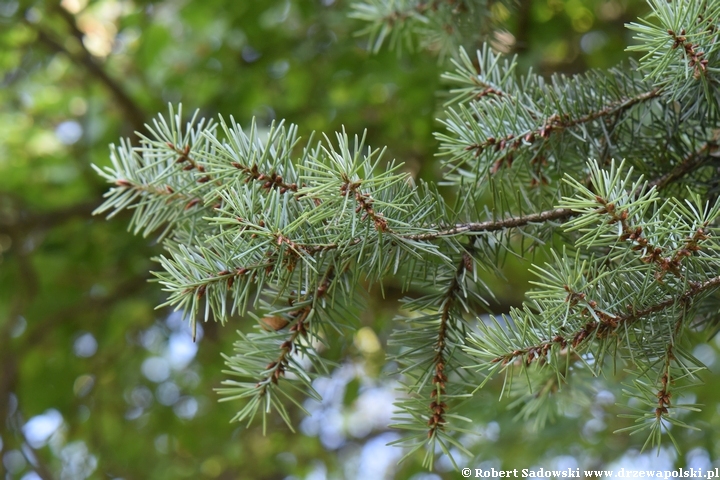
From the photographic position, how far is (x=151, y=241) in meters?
1.29

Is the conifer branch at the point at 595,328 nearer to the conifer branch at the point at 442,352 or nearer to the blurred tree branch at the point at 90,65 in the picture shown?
the conifer branch at the point at 442,352

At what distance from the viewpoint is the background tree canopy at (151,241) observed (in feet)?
4.09

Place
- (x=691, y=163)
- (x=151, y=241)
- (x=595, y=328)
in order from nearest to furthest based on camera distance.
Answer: (x=595, y=328) → (x=691, y=163) → (x=151, y=241)

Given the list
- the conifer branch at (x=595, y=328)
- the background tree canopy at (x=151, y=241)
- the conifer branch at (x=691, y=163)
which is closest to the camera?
the conifer branch at (x=595, y=328)

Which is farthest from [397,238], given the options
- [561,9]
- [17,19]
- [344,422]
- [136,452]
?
[344,422]

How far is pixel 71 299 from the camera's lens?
145 centimetres

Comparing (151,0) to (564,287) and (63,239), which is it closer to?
(63,239)

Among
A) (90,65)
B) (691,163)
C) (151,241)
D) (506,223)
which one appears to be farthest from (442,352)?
(90,65)

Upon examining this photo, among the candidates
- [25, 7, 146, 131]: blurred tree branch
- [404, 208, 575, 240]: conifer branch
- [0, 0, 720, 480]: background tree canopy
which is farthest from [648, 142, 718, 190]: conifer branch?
[25, 7, 146, 131]: blurred tree branch

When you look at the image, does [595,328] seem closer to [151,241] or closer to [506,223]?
[506,223]

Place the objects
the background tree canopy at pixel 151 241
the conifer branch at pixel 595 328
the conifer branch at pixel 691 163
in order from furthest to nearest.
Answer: the background tree canopy at pixel 151 241 < the conifer branch at pixel 691 163 < the conifer branch at pixel 595 328

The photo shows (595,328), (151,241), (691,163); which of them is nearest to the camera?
(595,328)

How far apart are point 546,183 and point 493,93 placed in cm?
8

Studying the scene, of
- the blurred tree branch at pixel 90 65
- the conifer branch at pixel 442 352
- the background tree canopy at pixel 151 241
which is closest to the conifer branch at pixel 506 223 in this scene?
the conifer branch at pixel 442 352
